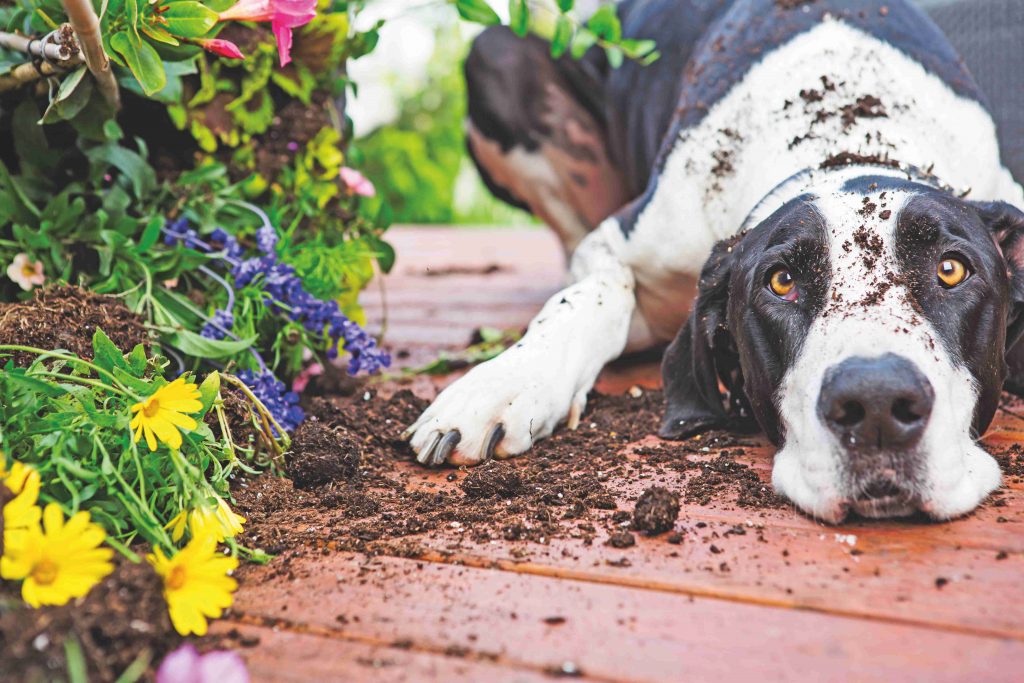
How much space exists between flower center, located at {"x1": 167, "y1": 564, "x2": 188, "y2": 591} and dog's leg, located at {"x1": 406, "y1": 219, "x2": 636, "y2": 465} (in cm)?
81

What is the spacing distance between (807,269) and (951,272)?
26cm

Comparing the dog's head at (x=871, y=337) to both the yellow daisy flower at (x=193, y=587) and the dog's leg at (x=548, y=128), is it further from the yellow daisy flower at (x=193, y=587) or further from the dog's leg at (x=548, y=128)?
the dog's leg at (x=548, y=128)

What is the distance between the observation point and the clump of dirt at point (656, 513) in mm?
1533

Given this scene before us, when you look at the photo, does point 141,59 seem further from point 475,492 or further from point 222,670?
point 222,670

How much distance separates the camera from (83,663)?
42.6 inches

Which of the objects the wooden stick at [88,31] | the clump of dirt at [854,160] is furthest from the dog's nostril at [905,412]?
the wooden stick at [88,31]

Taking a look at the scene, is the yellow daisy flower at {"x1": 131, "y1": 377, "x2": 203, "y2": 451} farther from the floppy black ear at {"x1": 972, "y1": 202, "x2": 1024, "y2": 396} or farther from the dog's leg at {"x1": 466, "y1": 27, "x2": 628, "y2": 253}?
the dog's leg at {"x1": 466, "y1": 27, "x2": 628, "y2": 253}

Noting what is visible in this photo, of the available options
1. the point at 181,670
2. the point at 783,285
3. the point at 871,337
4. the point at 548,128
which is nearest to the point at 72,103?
the point at 181,670

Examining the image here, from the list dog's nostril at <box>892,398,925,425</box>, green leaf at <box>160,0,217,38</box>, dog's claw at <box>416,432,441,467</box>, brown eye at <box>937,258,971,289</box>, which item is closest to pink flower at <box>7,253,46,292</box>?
green leaf at <box>160,0,217,38</box>

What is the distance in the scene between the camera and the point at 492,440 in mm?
2039

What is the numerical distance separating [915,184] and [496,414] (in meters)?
1.01

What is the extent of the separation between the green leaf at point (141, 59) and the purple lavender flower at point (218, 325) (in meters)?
0.56

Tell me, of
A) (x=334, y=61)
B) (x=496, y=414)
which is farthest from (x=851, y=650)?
(x=334, y=61)

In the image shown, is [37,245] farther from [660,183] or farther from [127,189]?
[660,183]
